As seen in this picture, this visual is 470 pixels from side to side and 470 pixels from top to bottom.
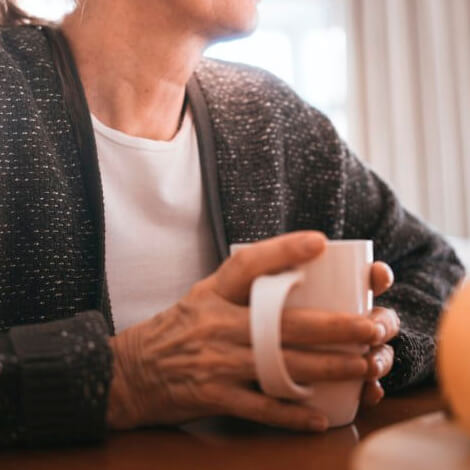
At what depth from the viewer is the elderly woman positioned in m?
0.97

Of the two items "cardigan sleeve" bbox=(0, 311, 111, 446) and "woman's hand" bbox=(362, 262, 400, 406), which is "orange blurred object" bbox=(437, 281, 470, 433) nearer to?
"woman's hand" bbox=(362, 262, 400, 406)

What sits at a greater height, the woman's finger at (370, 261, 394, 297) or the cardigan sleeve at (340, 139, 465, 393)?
the woman's finger at (370, 261, 394, 297)

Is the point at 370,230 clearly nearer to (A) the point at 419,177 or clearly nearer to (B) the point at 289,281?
(B) the point at 289,281

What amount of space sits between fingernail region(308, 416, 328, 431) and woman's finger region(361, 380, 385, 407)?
0.10 metres

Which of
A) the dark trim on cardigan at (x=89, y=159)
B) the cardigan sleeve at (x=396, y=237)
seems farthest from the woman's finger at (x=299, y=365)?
the cardigan sleeve at (x=396, y=237)

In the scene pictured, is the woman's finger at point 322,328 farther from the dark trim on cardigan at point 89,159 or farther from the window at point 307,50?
the window at point 307,50

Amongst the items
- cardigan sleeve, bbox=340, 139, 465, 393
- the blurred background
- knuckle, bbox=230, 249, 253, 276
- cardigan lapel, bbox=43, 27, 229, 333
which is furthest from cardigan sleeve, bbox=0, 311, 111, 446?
the blurred background

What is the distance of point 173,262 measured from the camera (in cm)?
113

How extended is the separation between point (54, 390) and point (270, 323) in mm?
209

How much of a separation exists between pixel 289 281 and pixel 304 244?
3cm

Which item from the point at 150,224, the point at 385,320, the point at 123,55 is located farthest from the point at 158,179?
the point at 385,320

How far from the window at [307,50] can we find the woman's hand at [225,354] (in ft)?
13.2

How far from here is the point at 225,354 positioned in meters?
0.62

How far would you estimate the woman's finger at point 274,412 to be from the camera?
1.96 feet
